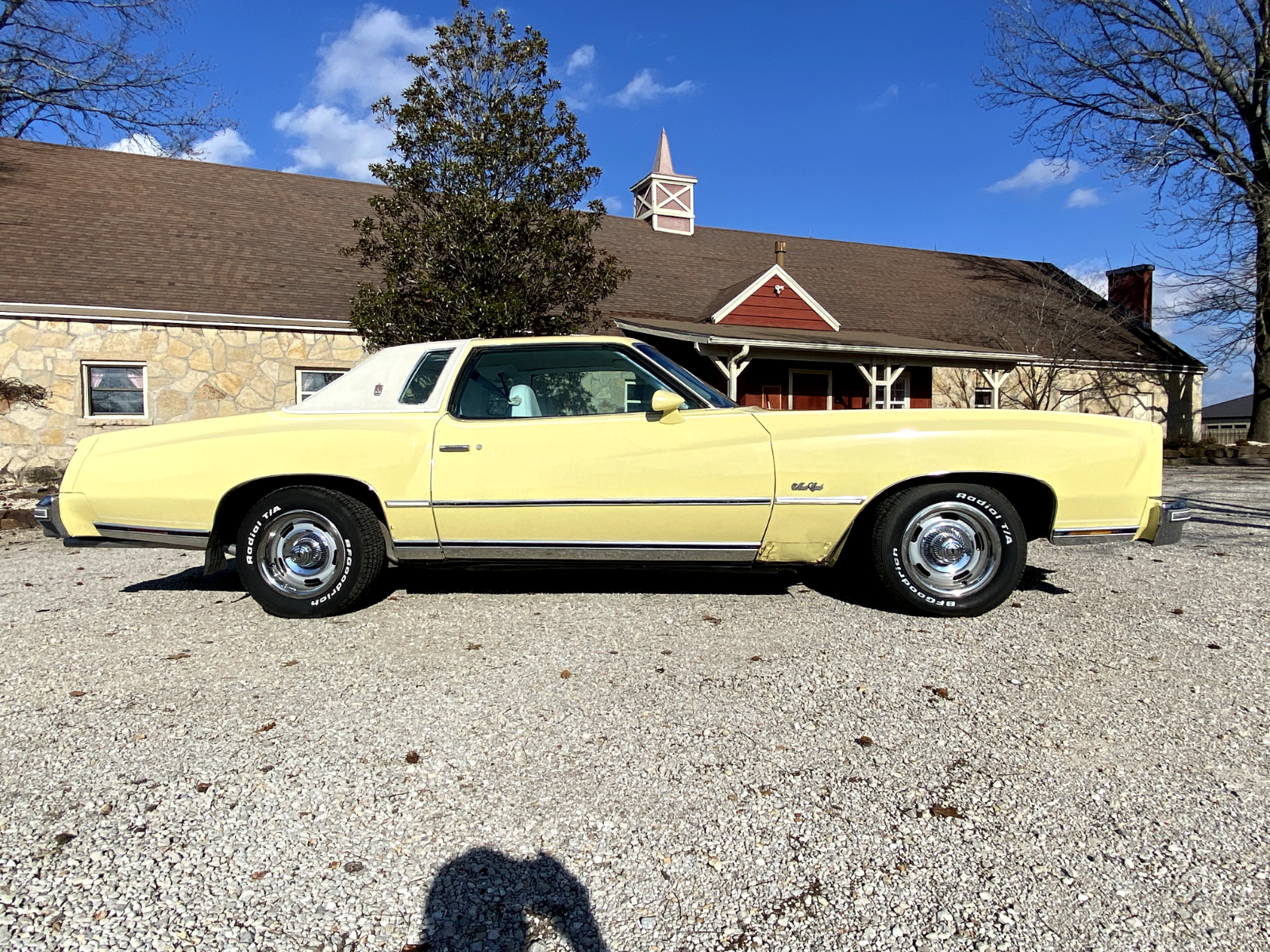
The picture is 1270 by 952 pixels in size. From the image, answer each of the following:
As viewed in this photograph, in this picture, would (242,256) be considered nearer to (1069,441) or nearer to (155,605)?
(155,605)

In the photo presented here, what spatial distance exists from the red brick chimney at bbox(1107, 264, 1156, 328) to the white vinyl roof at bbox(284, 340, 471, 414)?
78.5ft

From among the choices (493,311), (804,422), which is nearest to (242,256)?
(493,311)

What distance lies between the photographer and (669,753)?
2516 millimetres

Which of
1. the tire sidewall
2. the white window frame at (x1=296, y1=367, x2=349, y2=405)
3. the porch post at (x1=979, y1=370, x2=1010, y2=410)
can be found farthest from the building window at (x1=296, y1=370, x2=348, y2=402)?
the porch post at (x1=979, y1=370, x2=1010, y2=410)

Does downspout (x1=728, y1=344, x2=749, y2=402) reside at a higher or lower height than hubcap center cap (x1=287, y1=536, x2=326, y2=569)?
higher

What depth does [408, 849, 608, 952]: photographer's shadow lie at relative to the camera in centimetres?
166

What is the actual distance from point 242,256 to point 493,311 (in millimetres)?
8133

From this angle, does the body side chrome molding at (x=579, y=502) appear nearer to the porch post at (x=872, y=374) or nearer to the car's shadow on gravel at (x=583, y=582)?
the car's shadow on gravel at (x=583, y=582)

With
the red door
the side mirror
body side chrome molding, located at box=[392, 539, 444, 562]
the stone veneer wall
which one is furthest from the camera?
the red door

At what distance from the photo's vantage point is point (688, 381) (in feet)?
13.8

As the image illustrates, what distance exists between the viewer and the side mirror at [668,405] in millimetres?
3814

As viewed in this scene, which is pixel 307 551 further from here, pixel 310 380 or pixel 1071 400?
pixel 1071 400

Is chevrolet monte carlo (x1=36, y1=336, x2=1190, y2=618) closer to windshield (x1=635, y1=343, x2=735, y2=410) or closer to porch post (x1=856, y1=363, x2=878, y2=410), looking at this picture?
windshield (x1=635, y1=343, x2=735, y2=410)

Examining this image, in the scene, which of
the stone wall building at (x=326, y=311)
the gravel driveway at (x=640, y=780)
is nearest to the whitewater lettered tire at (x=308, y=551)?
the gravel driveway at (x=640, y=780)
